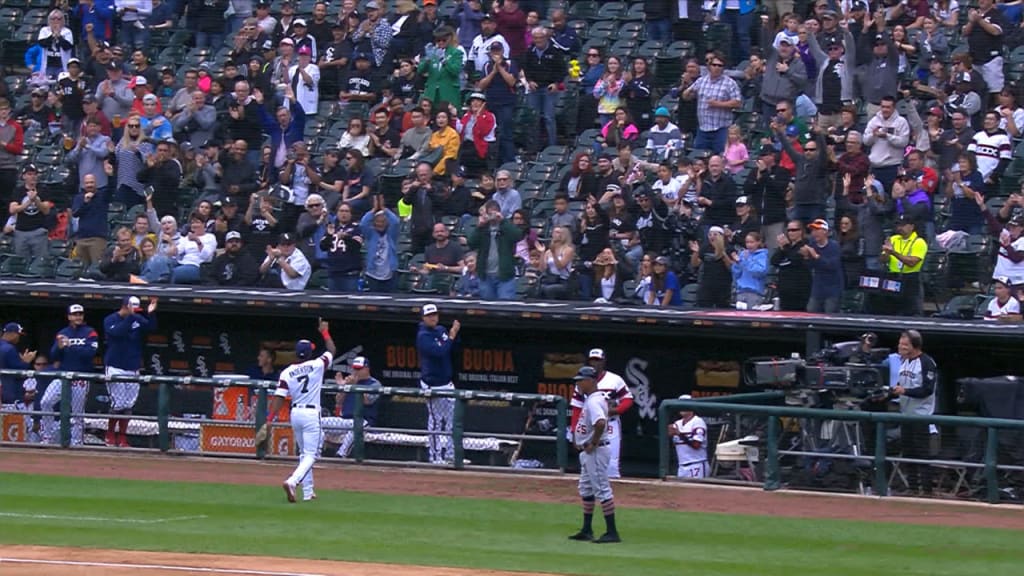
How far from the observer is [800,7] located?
21.7 m

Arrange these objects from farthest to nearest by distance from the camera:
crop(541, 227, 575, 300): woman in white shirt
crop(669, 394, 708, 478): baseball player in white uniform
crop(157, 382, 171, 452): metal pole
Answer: crop(157, 382, 171, 452): metal pole
crop(541, 227, 575, 300): woman in white shirt
crop(669, 394, 708, 478): baseball player in white uniform

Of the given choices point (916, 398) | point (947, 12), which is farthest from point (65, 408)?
point (947, 12)

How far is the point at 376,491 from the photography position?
17.6 metres

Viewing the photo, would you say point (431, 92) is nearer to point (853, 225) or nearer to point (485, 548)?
point (853, 225)

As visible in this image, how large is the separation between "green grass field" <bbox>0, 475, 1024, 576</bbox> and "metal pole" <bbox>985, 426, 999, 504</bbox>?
1333mm

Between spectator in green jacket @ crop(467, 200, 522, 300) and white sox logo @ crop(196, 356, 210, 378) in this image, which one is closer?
spectator in green jacket @ crop(467, 200, 522, 300)

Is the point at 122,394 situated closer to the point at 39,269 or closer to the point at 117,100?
the point at 39,269

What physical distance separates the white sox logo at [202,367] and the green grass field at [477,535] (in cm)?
383

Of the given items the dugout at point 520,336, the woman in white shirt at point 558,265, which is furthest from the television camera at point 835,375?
the woman in white shirt at point 558,265

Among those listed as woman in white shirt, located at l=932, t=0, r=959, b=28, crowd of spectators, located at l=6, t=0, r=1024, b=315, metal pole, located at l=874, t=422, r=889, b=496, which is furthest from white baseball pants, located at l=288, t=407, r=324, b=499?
woman in white shirt, located at l=932, t=0, r=959, b=28

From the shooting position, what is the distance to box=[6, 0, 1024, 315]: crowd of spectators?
18.7 m

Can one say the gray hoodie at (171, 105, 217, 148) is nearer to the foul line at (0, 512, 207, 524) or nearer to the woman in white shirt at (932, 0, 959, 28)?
the foul line at (0, 512, 207, 524)

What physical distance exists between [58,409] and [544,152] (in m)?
6.48

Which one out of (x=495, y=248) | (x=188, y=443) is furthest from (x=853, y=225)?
(x=188, y=443)
